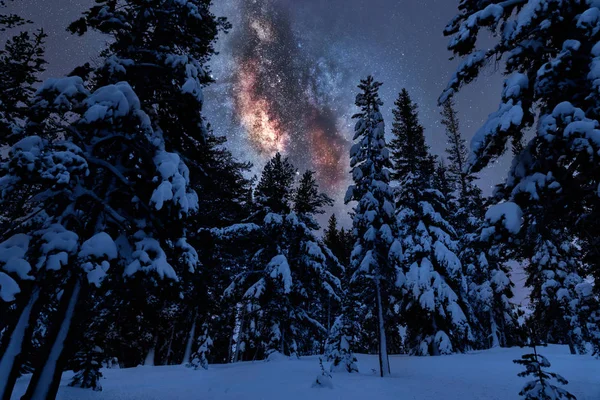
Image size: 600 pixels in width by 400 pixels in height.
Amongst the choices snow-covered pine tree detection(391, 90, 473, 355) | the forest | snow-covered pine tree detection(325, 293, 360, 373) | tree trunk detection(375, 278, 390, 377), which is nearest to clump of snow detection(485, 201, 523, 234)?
the forest

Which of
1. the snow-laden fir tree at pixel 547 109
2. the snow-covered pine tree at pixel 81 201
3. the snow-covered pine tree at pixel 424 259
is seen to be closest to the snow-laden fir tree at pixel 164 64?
the snow-covered pine tree at pixel 81 201

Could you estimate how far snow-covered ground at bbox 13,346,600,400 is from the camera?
828cm

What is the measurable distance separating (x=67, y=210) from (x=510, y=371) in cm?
1505

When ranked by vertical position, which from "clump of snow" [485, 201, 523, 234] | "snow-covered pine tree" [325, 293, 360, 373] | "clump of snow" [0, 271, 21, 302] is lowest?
"snow-covered pine tree" [325, 293, 360, 373]

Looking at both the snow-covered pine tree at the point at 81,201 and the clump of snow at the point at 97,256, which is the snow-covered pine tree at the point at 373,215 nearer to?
the snow-covered pine tree at the point at 81,201

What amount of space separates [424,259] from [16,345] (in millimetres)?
18623

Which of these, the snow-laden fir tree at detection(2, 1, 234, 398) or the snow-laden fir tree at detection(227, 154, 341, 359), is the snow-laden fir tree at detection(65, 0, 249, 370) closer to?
the snow-laden fir tree at detection(2, 1, 234, 398)

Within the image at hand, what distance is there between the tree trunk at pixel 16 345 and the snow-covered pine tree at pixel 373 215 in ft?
38.2

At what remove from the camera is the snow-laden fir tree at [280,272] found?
18.4 meters

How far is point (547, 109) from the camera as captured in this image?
6.44 metres

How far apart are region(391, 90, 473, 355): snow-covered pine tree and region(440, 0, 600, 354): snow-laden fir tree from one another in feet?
36.7

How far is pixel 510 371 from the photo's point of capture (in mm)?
12477

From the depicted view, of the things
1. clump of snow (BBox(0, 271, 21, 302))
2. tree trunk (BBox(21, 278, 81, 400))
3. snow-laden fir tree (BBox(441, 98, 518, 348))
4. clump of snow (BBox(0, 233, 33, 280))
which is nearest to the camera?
clump of snow (BBox(0, 271, 21, 302))

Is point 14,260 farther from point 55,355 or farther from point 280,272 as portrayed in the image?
point 280,272
